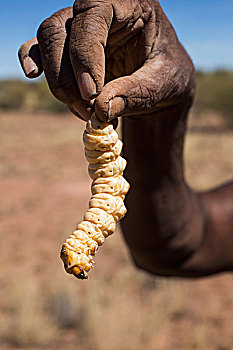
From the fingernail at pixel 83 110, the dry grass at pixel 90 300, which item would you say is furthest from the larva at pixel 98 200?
the dry grass at pixel 90 300

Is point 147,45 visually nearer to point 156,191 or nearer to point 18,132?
point 156,191

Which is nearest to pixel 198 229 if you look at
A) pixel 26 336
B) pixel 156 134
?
pixel 156 134

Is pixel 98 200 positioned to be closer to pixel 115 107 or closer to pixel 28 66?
pixel 115 107

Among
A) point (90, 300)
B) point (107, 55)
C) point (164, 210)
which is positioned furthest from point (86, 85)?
point (90, 300)

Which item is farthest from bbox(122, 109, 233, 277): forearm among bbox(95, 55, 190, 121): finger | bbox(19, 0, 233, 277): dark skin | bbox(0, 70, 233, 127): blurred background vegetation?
bbox(0, 70, 233, 127): blurred background vegetation

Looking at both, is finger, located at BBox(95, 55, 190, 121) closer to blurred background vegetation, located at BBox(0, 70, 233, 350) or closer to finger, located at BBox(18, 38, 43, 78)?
Answer: finger, located at BBox(18, 38, 43, 78)

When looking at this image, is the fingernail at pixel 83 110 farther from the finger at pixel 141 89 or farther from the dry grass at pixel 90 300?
the dry grass at pixel 90 300
